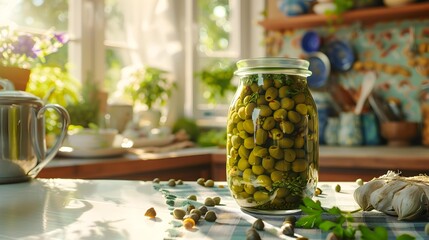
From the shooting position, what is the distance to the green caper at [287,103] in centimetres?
76

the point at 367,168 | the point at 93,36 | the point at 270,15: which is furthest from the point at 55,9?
the point at 367,168

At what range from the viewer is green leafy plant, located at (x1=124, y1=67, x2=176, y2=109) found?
3008mm

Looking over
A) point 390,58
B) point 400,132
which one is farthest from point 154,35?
point 400,132

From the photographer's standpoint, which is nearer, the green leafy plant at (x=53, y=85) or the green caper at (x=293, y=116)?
the green caper at (x=293, y=116)

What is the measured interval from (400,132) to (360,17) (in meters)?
0.66

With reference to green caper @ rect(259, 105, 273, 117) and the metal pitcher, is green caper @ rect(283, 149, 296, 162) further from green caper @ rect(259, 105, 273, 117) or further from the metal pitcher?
the metal pitcher

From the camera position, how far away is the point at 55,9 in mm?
2744

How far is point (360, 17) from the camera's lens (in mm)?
2818

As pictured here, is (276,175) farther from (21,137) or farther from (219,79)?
(219,79)

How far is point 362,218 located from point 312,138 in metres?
0.14

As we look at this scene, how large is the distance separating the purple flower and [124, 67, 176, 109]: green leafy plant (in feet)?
4.99

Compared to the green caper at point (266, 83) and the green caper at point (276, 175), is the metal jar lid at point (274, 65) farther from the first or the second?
the green caper at point (276, 175)

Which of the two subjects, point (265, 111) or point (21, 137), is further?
point (21, 137)

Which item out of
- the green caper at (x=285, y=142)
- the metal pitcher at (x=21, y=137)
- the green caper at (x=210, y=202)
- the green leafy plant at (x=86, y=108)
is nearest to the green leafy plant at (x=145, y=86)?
the green leafy plant at (x=86, y=108)
